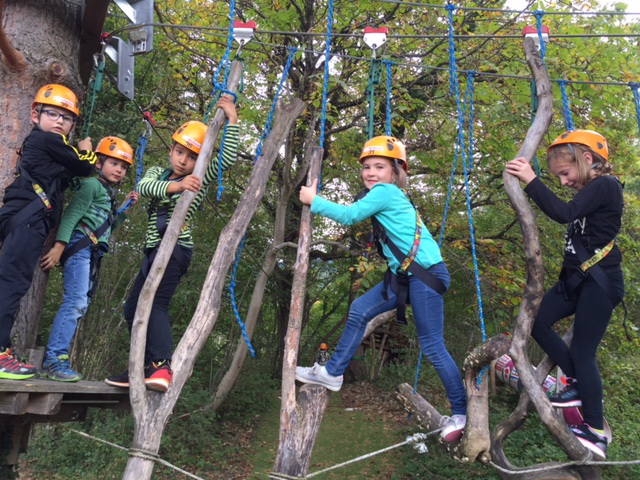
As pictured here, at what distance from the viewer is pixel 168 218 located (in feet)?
11.4

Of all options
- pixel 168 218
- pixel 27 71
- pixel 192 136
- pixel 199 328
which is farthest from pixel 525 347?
pixel 27 71

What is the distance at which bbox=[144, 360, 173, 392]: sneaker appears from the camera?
10.2 feet

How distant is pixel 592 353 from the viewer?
2.94 meters

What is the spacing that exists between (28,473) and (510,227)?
8507 millimetres

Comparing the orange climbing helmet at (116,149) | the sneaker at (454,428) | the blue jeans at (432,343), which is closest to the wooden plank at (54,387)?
the blue jeans at (432,343)

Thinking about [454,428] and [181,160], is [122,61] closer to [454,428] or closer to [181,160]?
[181,160]

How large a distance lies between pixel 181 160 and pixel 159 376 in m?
1.38

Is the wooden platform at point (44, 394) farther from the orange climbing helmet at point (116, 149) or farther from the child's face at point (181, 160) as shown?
the orange climbing helmet at point (116, 149)

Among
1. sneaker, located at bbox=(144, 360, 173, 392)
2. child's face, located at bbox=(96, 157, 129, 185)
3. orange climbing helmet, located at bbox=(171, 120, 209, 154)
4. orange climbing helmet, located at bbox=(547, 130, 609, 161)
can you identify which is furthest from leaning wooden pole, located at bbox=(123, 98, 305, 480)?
orange climbing helmet, located at bbox=(547, 130, 609, 161)

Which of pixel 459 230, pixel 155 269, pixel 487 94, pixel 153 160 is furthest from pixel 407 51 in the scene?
pixel 155 269

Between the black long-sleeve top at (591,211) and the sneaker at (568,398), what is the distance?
695 mm

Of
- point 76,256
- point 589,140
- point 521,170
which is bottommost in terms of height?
point 76,256

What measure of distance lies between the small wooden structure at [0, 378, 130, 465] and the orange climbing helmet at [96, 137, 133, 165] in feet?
5.38

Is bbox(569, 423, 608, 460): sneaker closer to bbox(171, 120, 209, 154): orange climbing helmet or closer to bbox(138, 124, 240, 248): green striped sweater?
bbox(138, 124, 240, 248): green striped sweater
